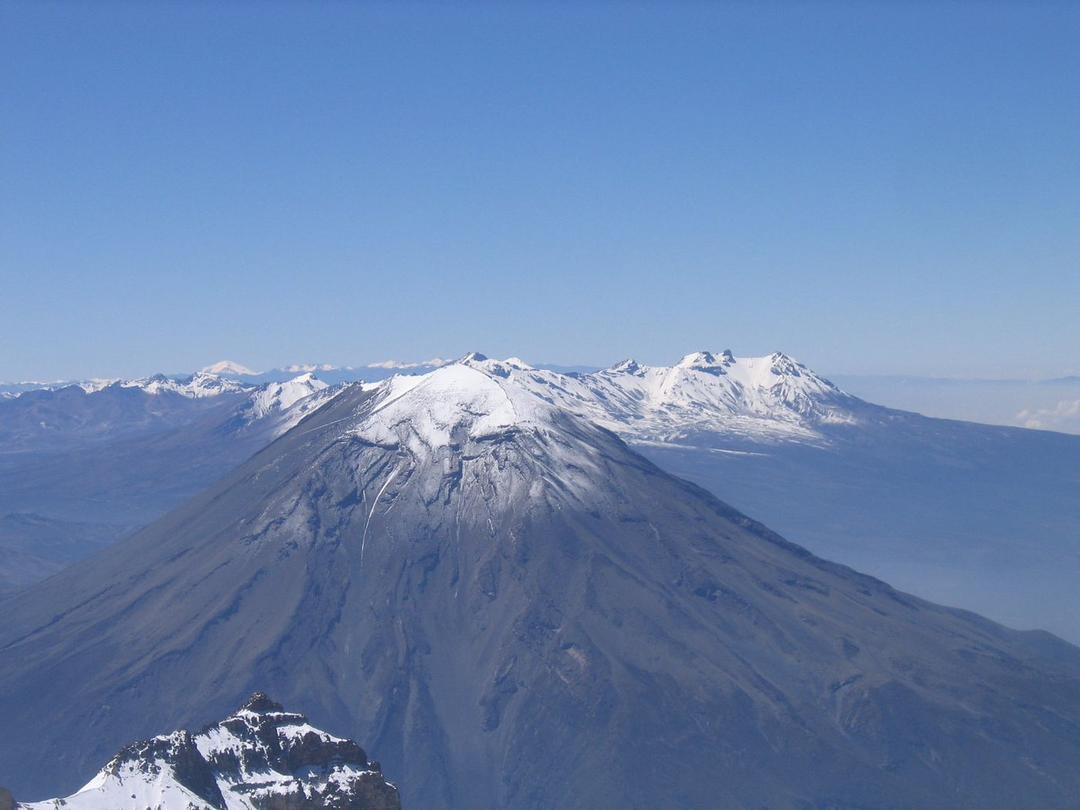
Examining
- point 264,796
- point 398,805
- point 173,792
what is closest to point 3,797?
point 173,792

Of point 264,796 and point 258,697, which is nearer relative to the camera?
point 264,796

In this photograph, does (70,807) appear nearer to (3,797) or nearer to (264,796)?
(3,797)

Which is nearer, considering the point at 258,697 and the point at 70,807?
the point at 70,807

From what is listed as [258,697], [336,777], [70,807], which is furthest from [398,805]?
[70,807]

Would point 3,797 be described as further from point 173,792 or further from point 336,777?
point 336,777

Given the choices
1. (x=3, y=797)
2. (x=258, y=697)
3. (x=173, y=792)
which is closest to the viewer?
(x=3, y=797)

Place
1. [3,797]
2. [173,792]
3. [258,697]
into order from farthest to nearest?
[258,697]
[173,792]
[3,797]
